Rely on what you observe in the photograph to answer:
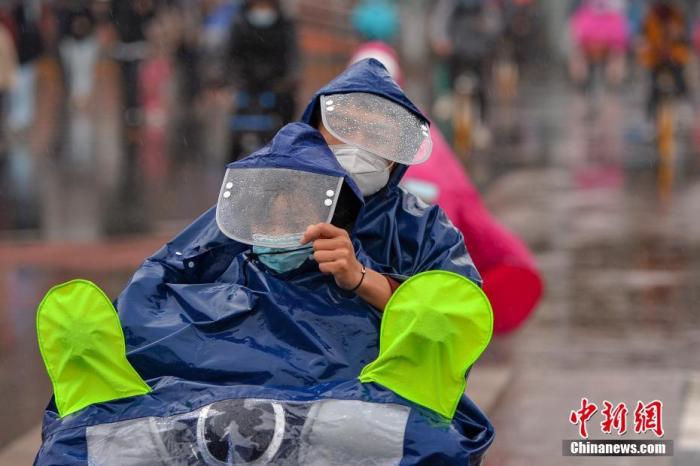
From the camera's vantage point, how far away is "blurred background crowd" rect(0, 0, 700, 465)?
298 inches

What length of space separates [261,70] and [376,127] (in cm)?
1005

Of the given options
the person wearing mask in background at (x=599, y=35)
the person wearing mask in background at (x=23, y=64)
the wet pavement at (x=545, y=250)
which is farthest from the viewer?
the person wearing mask in background at (x=599, y=35)

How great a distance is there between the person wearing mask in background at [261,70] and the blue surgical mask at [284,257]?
33.2ft

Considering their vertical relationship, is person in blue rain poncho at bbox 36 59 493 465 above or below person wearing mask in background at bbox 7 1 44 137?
below

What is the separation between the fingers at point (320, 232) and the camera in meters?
4.09

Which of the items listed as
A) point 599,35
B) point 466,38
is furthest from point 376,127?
point 599,35

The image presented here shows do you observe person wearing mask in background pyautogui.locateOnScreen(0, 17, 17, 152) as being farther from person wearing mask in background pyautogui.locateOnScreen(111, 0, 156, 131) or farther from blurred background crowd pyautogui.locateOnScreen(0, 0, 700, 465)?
person wearing mask in background pyautogui.locateOnScreen(111, 0, 156, 131)

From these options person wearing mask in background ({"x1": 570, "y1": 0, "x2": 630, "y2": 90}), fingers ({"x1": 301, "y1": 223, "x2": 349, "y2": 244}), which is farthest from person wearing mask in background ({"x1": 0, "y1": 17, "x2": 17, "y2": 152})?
fingers ({"x1": 301, "y1": 223, "x2": 349, "y2": 244})

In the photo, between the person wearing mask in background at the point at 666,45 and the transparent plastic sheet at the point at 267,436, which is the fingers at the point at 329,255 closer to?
the transparent plastic sheet at the point at 267,436

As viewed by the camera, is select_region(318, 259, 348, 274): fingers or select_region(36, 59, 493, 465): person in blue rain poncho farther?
select_region(318, 259, 348, 274): fingers

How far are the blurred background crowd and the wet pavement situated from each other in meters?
Result: 0.02

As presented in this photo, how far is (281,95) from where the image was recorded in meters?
14.5
